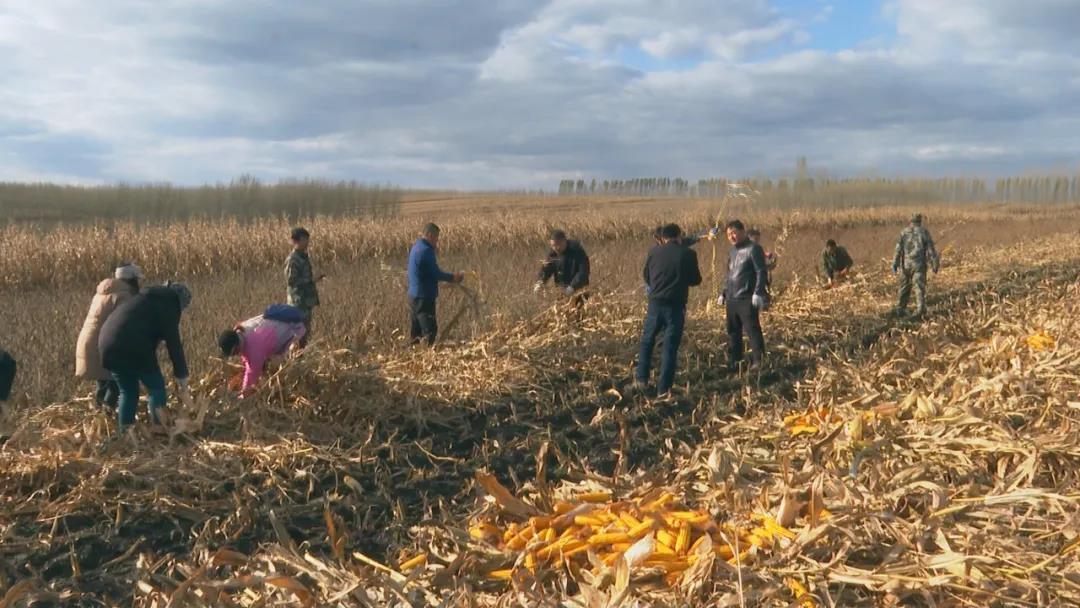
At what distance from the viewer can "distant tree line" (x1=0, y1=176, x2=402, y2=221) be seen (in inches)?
1226

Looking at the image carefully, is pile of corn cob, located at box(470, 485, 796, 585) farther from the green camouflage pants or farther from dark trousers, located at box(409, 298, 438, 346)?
the green camouflage pants

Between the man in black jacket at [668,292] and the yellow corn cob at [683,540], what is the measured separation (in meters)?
3.99

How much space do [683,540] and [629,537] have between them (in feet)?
0.79

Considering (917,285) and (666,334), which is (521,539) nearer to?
(666,334)

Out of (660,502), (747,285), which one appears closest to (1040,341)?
(747,285)

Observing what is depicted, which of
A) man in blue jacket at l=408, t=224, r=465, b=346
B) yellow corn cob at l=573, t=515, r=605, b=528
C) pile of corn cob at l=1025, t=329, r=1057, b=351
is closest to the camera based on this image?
yellow corn cob at l=573, t=515, r=605, b=528

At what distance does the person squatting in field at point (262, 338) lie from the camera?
6.62 metres

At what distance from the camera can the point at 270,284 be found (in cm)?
1349

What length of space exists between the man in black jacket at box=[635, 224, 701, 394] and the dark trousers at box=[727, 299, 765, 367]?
1.09 meters

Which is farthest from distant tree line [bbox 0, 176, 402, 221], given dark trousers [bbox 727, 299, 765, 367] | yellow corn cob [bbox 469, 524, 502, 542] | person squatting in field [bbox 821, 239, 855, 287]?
yellow corn cob [bbox 469, 524, 502, 542]

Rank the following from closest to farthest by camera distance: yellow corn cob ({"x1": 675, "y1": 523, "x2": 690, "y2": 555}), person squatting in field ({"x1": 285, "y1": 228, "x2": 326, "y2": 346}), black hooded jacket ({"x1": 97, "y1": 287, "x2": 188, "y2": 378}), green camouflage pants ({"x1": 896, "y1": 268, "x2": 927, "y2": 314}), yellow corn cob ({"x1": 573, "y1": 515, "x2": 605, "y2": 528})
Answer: yellow corn cob ({"x1": 675, "y1": 523, "x2": 690, "y2": 555}), yellow corn cob ({"x1": 573, "y1": 515, "x2": 605, "y2": 528}), black hooded jacket ({"x1": 97, "y1": 287, "x2": 188, "y2": 378}), person squatting in field ({"x1": 285, "y1": 228, "x2": 326, "y2": 346}), green camouflage pants ({"x1": 896, "y1": 268, "x2": 927, "y2": 314})

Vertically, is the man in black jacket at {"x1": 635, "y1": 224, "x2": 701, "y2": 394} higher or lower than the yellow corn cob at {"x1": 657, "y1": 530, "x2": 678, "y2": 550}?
higher

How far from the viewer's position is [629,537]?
370 cm

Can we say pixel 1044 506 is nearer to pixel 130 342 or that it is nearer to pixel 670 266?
pixel 670 266
